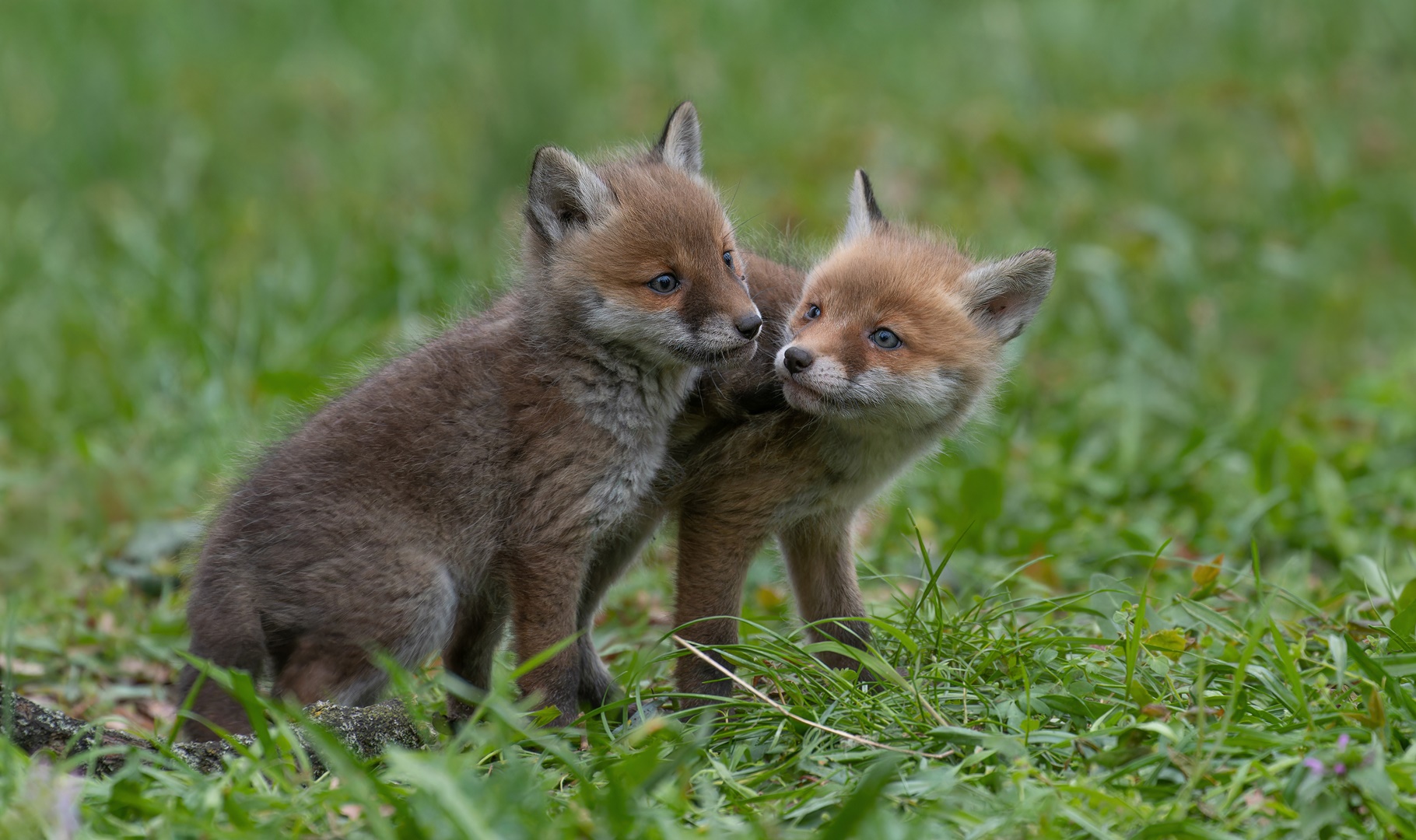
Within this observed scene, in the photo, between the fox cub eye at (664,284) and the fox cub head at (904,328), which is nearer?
the fox cub head at (904,328)

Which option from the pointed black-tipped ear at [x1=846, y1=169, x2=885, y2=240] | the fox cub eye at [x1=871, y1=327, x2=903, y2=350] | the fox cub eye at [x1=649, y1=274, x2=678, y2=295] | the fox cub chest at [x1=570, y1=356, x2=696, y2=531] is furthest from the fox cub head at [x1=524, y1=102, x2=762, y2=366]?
the pointed black-tipped ear at [x1=846, y1=169, x2=885, y2=240]

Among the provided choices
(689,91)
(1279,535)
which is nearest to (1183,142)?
(689,91)

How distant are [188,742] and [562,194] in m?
2.33

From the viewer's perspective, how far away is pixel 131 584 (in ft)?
20.7

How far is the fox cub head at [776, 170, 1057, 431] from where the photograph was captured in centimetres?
459

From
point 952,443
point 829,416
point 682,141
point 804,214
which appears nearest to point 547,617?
point 829,416

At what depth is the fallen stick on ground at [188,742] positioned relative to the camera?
4.00 meters

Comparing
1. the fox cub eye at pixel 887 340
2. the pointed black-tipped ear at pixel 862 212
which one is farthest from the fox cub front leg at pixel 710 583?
the pointed black-tipped ear at pixel 862 212

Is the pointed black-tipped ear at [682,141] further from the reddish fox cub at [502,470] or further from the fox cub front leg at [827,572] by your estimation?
the fox cub front leg at [827,572]

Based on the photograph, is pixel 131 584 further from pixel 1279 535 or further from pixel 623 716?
pixel 1279 535

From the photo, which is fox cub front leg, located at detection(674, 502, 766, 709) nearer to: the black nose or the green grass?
the green grass

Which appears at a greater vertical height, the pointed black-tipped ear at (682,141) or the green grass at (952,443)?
the pointed black-tipped ear at (682,141)

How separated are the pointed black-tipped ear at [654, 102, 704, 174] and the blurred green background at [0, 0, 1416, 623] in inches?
23.7

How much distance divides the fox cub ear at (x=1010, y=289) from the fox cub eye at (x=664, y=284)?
1134mm
